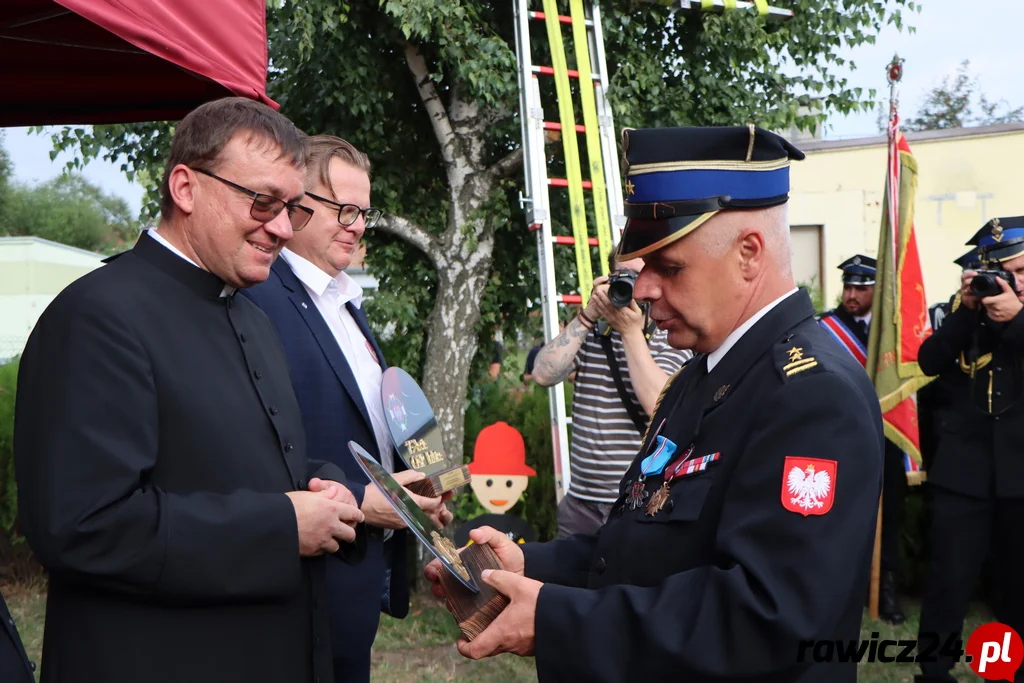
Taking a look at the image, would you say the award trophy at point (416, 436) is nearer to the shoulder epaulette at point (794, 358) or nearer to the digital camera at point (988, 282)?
the shoulder epaulette at point (794, 358)

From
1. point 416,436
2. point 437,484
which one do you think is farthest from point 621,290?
point 437,484

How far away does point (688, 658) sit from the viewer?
→ 1499 mm

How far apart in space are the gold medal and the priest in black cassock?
2.21 ft

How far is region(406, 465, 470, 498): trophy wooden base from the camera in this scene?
267cm

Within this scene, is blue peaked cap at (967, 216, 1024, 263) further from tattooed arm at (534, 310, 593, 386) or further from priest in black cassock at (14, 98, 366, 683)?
priest in black cassock at (14, 98, 366, 683)

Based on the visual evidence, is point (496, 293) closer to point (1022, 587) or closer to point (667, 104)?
point (667, 104)

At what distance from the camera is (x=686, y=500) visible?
1635mm

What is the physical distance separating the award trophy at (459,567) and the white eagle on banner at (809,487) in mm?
586

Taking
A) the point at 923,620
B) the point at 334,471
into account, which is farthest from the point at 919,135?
the point at 334,471

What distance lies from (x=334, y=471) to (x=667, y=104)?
4414 millimetres

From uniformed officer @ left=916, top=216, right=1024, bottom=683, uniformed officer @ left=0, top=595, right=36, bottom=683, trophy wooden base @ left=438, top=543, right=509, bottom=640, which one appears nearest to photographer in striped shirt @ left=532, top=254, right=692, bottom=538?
trophy wooden base @ left=438, top=543, right=509, bottom=640

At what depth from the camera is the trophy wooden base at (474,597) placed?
1.78 metres

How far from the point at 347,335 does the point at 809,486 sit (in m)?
1.78

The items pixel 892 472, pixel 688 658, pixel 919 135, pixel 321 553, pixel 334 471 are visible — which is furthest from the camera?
pixel 919 135
